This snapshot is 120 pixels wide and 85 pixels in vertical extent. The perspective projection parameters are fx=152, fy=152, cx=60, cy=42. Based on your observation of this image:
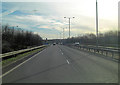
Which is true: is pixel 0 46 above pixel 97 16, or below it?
below

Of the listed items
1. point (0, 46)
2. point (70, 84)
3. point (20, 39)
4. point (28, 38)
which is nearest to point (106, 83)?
point (70, 84)

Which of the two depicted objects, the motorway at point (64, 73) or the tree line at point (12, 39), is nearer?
the motorway at point (64, 73)

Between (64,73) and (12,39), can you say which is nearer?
(64,73)

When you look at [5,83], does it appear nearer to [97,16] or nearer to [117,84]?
[117,84]

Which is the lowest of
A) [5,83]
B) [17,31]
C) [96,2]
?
[5,83]

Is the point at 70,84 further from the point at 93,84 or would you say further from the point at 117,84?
the point at 117,84

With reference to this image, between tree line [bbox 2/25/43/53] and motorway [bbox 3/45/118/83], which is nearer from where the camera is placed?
motorway [bbox 3/45/118/83]

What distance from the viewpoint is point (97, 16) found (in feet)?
83.1

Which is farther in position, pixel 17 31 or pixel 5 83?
pixel 17 31

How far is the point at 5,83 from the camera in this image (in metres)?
7.04

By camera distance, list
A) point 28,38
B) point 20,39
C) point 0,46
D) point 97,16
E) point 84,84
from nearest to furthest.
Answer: point 84,84 < point 97,16 < point 0,46 < point 20,39 < point 28,38

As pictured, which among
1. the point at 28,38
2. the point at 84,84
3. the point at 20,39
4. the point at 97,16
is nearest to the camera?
the point at 84,84

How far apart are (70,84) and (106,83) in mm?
1673

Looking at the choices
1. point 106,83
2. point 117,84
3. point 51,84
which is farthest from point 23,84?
point 117,84
